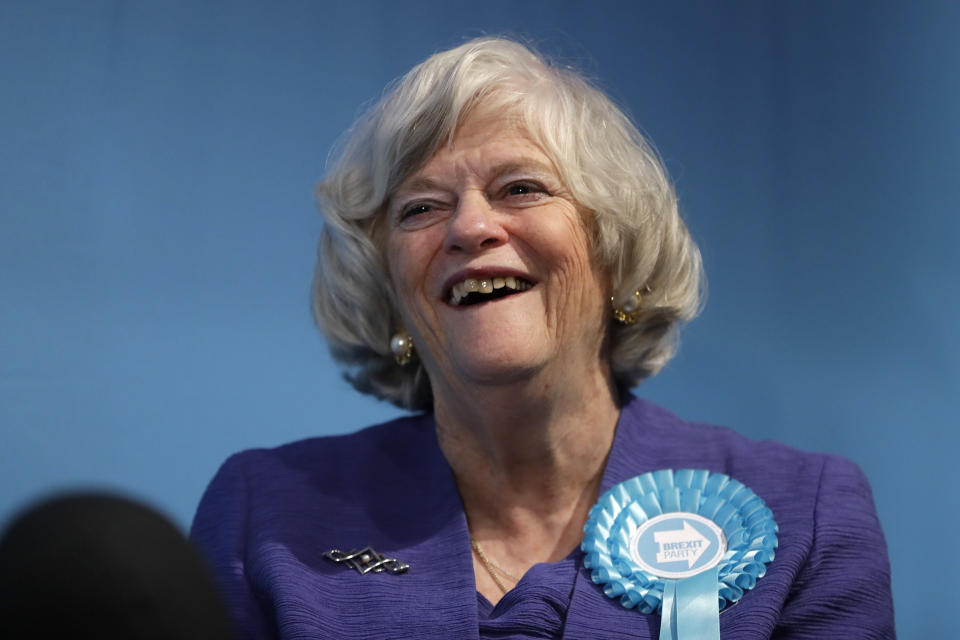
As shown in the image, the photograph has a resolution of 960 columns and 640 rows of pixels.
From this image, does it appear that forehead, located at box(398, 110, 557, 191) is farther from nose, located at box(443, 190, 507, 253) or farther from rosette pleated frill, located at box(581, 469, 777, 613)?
rosette pleated frill, located at box(581, 469, 777, 613)

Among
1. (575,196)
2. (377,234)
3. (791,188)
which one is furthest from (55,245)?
(791,188)

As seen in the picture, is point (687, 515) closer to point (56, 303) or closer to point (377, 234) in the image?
point (377, 234)

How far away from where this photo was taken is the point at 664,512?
70.9 inches

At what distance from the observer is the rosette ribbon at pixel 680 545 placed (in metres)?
1.63

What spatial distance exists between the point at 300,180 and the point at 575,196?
104 centimetres

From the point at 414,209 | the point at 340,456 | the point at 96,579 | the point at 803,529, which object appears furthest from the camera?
the point at 340,456

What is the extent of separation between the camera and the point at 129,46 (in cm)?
253

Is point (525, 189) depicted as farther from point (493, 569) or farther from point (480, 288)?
point (493, 569)

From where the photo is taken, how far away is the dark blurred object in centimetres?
51

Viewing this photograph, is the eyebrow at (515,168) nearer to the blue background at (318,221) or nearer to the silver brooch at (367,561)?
the blue background at (318,221)

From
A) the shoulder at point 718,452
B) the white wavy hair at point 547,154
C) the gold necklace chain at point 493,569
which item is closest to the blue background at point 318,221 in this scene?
the white wavy hair at point 547,154

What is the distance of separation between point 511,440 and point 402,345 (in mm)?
311

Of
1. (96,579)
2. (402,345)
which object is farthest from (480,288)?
(96,579)

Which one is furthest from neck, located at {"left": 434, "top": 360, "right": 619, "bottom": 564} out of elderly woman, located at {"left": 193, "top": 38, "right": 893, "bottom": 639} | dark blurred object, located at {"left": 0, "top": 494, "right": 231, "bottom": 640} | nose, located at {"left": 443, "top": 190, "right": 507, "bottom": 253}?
dark blurred object, located at {"left": 0, "top": 494, "right": 231, "bottom": 640}
